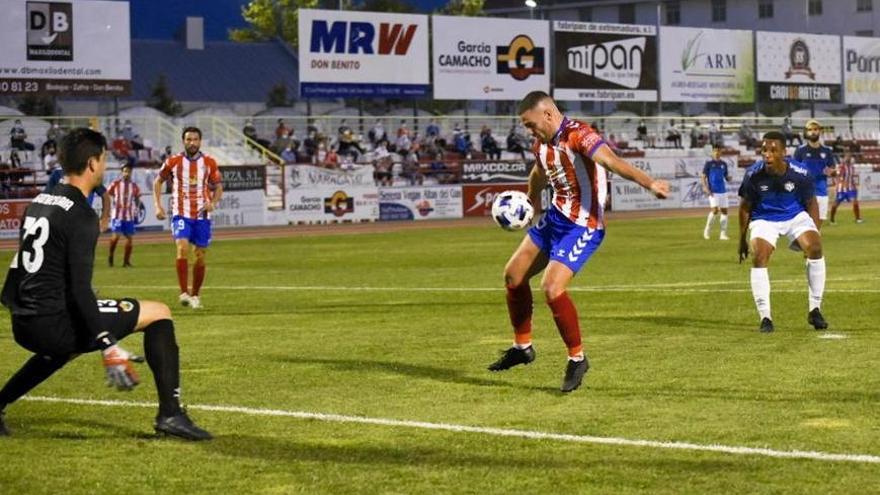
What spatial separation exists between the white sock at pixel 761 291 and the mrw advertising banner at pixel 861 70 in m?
62.4

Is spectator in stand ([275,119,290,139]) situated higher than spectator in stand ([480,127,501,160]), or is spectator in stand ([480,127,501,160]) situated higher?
spectator in stand ([275,119,290,139])

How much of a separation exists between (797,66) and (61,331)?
6804 cm

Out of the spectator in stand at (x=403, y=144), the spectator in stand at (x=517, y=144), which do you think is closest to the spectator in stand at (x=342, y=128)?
the spectator in stand at (x=403, y=144)

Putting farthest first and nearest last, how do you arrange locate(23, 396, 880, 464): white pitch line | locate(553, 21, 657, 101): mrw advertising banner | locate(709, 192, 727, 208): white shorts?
locate(553, 21, 657, 101): mrw advertising banner
locate(709, 192, 727, 208): white shorts
locate(23, 396, 880, 464): white pitch line

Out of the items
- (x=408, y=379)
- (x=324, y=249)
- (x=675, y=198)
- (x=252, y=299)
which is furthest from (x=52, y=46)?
(x=408, y=379)

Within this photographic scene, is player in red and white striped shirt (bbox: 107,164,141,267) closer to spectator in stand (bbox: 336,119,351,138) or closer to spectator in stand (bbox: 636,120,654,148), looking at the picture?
spectator in stand (bbox: 336,119,351,138)

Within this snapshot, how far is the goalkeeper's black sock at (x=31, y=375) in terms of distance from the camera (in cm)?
919

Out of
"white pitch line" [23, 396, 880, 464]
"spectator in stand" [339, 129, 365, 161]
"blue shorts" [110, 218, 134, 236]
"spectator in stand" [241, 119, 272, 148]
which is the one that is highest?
"spectator in stand" [241, 119, 272, 148]

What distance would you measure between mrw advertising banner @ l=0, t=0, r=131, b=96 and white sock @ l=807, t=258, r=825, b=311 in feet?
126

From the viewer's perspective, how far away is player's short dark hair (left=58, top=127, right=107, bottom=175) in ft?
28.6

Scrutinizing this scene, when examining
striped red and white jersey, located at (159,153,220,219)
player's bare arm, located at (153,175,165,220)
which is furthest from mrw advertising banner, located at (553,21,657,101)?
striped red and white jersey, located at (159,153,220,219)

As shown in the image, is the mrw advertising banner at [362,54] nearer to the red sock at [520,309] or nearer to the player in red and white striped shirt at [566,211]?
the red sock at [520,309]

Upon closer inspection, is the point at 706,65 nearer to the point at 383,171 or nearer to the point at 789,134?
the point at 789,134

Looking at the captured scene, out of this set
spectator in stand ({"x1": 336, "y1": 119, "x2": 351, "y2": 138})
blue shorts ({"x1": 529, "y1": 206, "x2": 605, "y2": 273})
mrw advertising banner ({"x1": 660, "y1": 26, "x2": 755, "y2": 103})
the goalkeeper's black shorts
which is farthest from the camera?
mrw advertising banner ({"x1": 660, "y1": 26, "x2": 755, "y2": 103})
